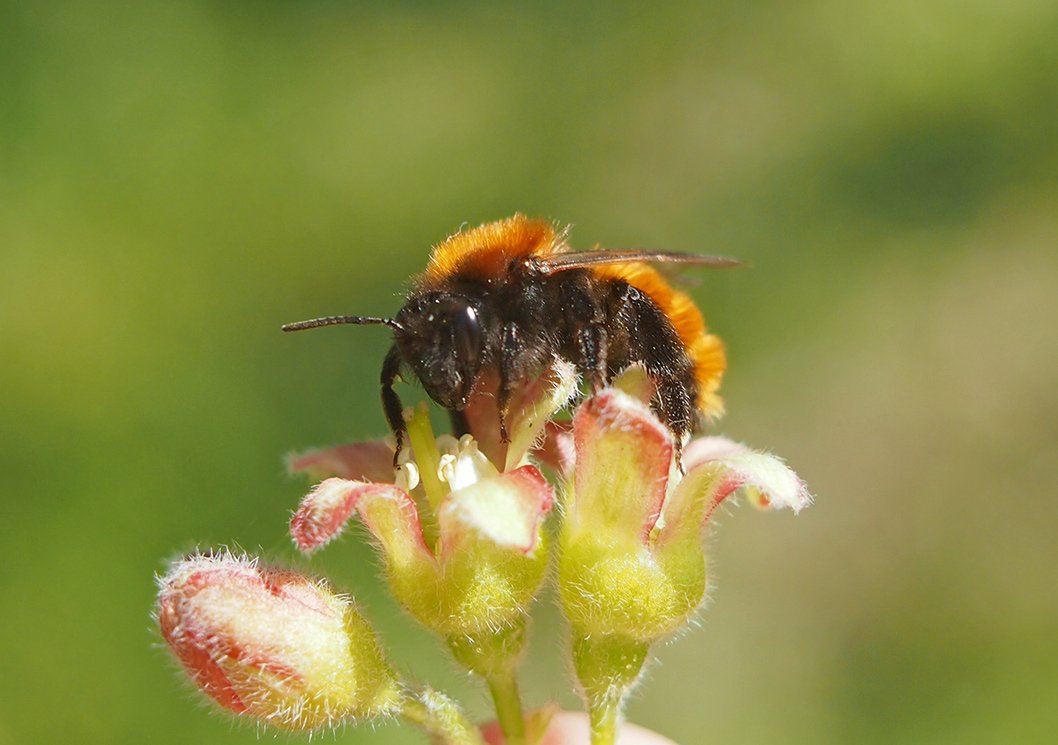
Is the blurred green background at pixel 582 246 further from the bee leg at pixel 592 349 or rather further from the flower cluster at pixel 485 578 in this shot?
the bee leg at pixel 592 349

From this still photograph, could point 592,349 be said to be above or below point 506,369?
above

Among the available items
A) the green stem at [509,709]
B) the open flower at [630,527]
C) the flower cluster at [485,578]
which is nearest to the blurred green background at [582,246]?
the green stem at [509,709]

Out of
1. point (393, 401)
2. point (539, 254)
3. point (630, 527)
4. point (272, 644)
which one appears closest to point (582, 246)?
point (539, 254)

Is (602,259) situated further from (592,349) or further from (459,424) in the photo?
(459,424)

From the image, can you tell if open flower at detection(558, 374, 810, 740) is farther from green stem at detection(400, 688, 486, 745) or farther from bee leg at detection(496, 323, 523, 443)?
green stem at detection(400, 688, 486, 745)

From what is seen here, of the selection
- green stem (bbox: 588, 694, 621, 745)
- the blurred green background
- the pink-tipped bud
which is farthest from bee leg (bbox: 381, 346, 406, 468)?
the blurred green background

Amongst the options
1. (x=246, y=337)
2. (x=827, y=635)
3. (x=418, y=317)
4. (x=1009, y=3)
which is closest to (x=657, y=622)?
(x=418, y=317)

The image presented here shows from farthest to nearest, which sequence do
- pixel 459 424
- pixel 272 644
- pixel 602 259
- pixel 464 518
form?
pixel 459 424
pixel 602 259
pixel 272 644
pixel 464 518

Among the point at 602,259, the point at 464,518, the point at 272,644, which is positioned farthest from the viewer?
the point at 602,259
